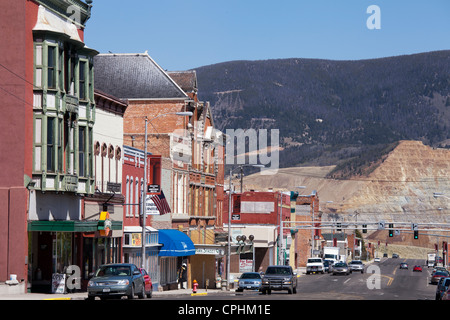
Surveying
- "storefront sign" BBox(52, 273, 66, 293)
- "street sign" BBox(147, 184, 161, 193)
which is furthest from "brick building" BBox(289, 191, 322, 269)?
"storefront sign" BBox(52, 273, 66, 293)

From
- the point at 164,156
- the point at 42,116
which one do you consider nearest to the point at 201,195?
the point at 164,156

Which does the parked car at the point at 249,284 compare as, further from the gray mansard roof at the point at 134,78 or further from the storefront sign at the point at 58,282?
the storefront sign at the point at 58,282

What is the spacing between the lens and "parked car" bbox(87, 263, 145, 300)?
127ft

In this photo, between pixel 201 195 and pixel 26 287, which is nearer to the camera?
pixel 26 287

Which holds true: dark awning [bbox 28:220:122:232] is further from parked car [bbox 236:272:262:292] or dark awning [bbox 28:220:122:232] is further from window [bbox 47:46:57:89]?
parked car [bbox 236:272:262:292]

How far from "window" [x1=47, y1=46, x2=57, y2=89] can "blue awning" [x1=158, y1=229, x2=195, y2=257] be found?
22485 mm

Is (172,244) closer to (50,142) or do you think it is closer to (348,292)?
(348,292)

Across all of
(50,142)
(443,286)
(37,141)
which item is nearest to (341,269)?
(443,286)

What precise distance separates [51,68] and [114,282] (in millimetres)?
12266
